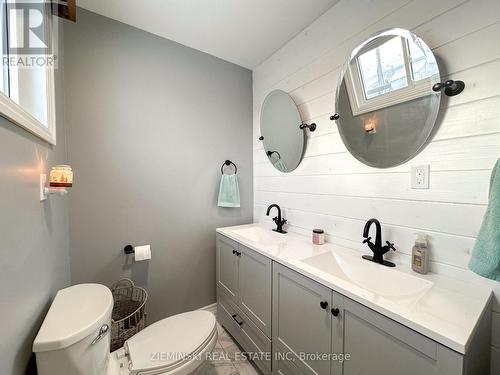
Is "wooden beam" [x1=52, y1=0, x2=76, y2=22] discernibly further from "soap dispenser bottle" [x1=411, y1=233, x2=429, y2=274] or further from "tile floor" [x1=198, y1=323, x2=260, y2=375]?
"tile floor" [x1=198, y1=323, x2=260, y2=375]

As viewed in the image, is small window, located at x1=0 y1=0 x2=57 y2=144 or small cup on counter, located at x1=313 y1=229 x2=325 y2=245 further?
small cup on counter, located at x1=313 y1=229 x2=325 y2=245

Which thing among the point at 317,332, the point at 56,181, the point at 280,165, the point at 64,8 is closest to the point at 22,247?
the point at 56,181

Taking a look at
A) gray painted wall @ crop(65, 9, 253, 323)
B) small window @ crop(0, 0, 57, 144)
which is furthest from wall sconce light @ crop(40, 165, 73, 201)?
gray painted wall @ crop(65, 9, 253, 323)

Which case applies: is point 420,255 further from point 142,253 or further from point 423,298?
point 142,253

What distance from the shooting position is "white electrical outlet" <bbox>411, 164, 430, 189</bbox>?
999 millimetres

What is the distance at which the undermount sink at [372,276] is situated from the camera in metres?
0.94

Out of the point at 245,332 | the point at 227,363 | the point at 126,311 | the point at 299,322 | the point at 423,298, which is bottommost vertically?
the point at 227,363

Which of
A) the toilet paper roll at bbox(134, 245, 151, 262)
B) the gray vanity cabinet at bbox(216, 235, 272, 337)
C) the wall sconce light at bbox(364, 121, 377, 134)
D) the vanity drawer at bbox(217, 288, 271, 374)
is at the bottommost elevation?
the vanity drawer at bbox(217, 288, 271, 374)

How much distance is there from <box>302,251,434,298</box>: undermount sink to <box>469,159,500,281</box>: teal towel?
0.22 metres

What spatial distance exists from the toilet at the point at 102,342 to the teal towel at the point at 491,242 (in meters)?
1.29

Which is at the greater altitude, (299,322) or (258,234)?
(258,234)

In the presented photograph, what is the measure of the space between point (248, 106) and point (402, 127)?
1.54 metres

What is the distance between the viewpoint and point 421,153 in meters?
1.02

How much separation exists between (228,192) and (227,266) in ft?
2.28
